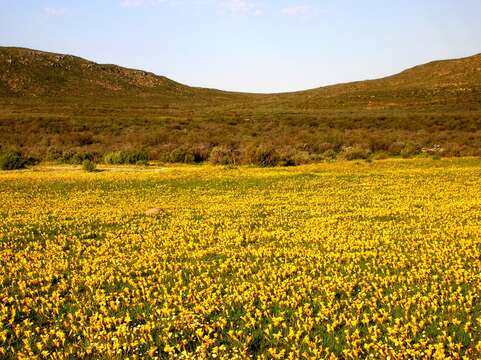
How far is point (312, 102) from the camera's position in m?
108

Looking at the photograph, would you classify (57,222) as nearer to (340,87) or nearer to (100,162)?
(100,162)

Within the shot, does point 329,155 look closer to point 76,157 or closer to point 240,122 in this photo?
point 76,157

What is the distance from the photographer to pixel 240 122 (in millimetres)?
72000

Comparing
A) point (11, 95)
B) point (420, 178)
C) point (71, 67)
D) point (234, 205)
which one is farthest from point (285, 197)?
point (71, 67)

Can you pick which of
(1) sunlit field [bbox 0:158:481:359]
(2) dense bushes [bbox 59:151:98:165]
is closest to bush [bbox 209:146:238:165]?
(2) dense bushes [bbox 59:151:98:165]

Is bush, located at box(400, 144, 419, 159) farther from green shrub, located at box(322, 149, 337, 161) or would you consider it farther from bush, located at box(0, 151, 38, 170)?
bush, located at box(0, 151, 38, 170)

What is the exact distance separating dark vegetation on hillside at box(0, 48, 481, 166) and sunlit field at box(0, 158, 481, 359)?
82.3 ft

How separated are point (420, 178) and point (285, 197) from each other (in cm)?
842

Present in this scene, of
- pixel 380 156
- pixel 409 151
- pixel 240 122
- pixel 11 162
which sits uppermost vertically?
pixel 240 122

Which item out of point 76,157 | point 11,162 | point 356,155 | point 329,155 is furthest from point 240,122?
point 11,162

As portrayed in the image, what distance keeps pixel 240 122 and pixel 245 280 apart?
211ft

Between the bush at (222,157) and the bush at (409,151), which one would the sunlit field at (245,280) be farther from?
the bush at (409,151)

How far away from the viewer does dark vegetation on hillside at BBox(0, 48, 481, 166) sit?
4453 centimetres

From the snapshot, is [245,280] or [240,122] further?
[240,122]
